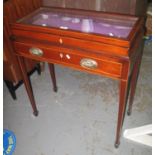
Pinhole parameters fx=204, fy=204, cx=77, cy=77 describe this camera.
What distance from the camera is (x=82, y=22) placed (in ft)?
3.76

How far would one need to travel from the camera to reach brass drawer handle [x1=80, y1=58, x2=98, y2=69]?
100cm

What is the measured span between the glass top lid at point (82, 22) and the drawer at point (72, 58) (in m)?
0.13

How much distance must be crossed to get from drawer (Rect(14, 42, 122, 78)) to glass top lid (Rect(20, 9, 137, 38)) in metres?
0.13

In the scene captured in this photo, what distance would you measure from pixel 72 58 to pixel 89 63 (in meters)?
A: 0.10

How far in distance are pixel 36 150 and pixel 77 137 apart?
0.29 m

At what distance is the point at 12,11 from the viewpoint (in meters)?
1.46

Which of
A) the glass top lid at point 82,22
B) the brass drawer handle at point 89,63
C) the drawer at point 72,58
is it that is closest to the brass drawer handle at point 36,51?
the drawer at point 72,58

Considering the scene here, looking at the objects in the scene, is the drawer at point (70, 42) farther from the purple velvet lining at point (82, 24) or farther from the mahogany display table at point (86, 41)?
the purple velvet lining at point (82, 24)

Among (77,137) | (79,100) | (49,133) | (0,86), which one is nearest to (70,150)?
(77,137)

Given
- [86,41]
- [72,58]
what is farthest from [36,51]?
[86,41]

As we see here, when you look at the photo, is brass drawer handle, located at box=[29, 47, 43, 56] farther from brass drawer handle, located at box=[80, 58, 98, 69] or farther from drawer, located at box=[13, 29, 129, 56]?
brass drawer handle, located at box=[80, 58, 98, 69]

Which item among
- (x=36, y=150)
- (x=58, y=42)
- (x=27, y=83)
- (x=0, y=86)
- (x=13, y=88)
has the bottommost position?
(x=36, y=150)

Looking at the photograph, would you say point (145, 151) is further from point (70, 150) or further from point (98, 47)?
point (98, 47)

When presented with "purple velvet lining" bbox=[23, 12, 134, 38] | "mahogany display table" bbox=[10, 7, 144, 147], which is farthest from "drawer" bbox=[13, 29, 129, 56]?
"purple velvet lining" bbox=[23, 12, 134, 38]
